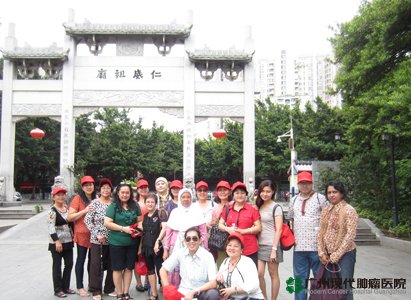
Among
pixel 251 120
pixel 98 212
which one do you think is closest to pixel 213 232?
pixel 98 212

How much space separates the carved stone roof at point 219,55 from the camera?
608 inches

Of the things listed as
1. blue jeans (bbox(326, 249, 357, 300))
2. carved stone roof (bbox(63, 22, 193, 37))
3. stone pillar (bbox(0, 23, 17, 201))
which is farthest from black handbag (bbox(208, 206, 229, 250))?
stone pillar (bbox(0, 23, 17, 201))

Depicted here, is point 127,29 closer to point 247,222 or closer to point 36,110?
point 36,110

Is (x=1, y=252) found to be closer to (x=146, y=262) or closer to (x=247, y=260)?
(x=146, y=262)

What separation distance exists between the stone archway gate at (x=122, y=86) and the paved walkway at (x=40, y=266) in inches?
228

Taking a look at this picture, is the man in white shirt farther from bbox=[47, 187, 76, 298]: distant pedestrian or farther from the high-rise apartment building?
the high-rise apartment building

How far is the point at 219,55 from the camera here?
51.0 feet

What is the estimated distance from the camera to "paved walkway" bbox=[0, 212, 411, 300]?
5035 mm

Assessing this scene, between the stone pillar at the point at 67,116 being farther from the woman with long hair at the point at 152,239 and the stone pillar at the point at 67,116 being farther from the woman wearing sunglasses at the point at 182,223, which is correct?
the woman wearing sunglasses at the point at 182,223

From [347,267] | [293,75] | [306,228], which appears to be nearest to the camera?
[347,267]

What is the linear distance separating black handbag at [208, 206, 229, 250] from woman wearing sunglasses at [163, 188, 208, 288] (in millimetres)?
Answer: 60

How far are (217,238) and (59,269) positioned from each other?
6.70ft

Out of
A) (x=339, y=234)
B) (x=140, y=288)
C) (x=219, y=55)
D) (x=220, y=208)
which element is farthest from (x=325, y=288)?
(x=219, y=55)

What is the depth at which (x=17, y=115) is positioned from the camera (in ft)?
51.7
